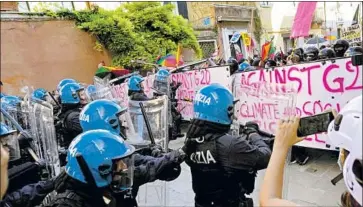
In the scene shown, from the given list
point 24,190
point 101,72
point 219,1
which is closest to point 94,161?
point 24,190

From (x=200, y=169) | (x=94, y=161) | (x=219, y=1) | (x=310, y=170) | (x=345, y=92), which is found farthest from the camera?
(x=219, y=1)

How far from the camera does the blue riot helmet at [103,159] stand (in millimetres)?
1994

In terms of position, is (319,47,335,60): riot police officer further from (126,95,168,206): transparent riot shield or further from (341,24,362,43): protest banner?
(341,24,362,43): protest banner

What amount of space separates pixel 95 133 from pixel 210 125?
34.2 inches

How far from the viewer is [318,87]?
4.38 m

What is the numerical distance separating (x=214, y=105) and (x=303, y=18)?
5651mm

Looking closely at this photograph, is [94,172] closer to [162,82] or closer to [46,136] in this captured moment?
[46,136]

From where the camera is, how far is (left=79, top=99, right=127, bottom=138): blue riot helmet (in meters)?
Result: 3.14

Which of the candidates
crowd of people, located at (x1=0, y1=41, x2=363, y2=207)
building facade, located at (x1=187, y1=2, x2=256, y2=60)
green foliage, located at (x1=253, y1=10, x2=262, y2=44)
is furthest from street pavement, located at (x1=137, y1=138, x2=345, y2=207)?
green foliage, located at (x1=253, y1=10, x2=262, y2=44)

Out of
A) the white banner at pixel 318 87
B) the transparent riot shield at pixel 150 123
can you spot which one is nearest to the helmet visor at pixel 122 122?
the transparent riot shield at pixel 150 123

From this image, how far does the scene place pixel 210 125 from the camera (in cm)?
253

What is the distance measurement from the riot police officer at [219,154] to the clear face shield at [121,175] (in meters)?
0.56

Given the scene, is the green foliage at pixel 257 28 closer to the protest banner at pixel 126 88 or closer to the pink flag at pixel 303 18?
the pink flag at pixel 303 18

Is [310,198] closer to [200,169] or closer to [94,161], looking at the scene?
[200,169]
